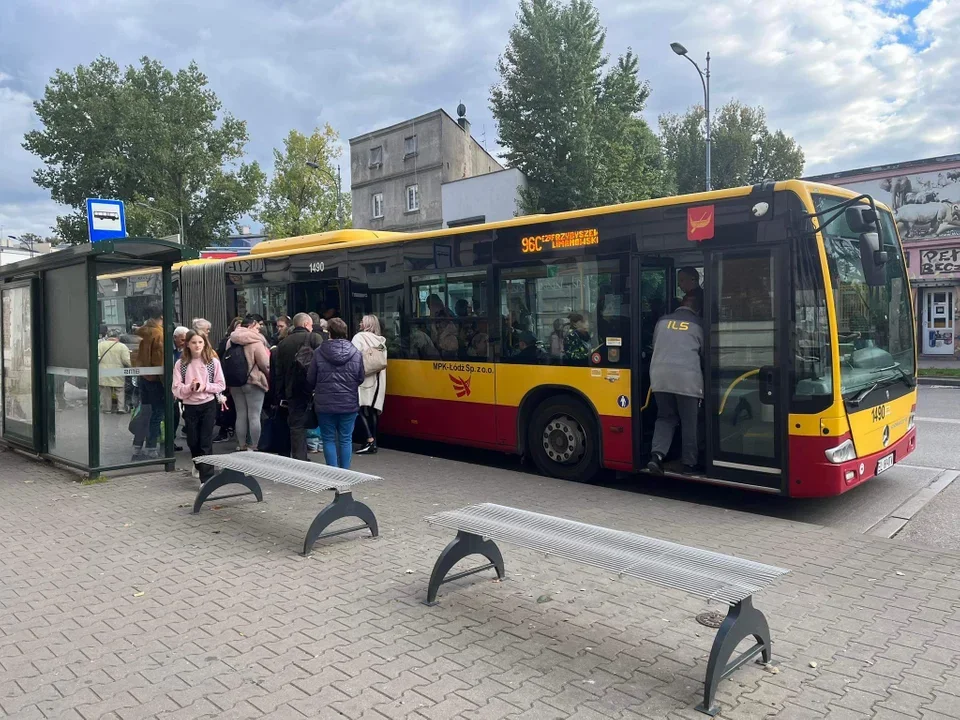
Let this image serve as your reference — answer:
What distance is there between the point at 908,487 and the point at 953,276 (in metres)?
23.9

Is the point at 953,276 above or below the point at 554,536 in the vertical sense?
above

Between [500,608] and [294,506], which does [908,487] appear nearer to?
[500,608]

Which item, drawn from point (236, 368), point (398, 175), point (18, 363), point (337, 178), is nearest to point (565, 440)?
point (236, 368)

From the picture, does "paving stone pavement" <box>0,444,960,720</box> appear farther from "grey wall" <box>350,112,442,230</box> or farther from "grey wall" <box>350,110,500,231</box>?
"grey wall" <box>350,112,442,230</box>

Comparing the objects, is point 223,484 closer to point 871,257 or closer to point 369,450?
point 369,450

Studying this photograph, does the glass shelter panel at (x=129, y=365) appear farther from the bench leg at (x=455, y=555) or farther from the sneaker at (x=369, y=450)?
the bench leg at (x=455, y=555)

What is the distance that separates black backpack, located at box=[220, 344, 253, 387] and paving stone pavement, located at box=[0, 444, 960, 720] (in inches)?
91.2

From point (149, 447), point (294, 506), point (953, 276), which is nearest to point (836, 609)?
point (294, 506)

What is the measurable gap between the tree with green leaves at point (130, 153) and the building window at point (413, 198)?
8748 mm

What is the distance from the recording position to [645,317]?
25.0 feet

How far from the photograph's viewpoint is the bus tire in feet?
26.9

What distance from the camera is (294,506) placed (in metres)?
7.23

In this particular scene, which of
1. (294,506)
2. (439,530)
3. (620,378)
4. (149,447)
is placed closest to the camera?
(439,530)

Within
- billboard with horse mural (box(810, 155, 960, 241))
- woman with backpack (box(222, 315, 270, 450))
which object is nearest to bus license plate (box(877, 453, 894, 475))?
woman with backpack (box(222, 315, 270, 450))
